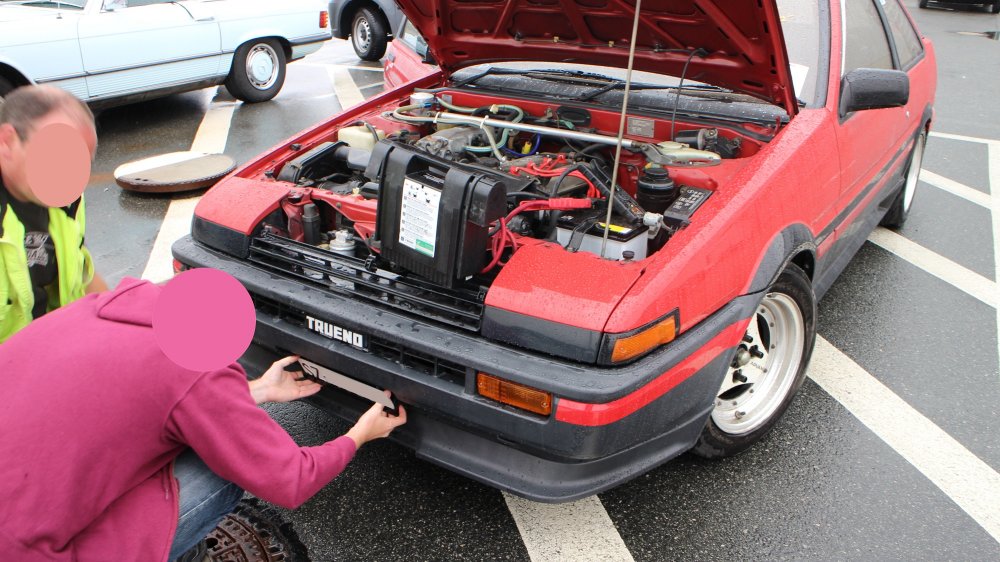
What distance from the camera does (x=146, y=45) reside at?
6551mm

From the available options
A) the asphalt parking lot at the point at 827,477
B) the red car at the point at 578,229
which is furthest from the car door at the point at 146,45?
the red car at the point at 578,229

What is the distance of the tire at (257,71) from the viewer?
24.8 ft

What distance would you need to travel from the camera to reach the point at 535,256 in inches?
89.7

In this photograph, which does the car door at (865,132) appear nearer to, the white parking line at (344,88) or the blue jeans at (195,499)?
the blue jeans at (195,499)

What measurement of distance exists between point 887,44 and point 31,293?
379 cm

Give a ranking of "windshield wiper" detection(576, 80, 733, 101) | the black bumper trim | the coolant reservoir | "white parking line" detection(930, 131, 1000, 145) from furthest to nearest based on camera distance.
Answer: "white parking line" detection(930, 131, 1000, 145), the coolant reservoir, "windshield wiper" detection(576, 80, 733, 101), the black bumper trim

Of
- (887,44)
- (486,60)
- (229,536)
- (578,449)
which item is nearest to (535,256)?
(578,449)

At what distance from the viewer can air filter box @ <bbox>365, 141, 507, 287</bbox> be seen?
214 centimetres

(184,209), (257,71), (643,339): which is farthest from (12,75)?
(643,339)

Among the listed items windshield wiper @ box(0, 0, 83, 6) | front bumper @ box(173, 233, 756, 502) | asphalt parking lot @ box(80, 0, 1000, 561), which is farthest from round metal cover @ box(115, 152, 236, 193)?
front bumper @ box(173, 233, 756, 502)

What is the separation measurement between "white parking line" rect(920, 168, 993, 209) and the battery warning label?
4803 millimetres

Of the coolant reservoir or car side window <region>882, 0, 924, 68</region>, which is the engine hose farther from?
car side window <region>882, 0, 924, 68</region>

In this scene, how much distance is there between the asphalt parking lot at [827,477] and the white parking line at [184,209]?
39 mm

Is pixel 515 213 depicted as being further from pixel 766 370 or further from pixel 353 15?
pixel 353 15
